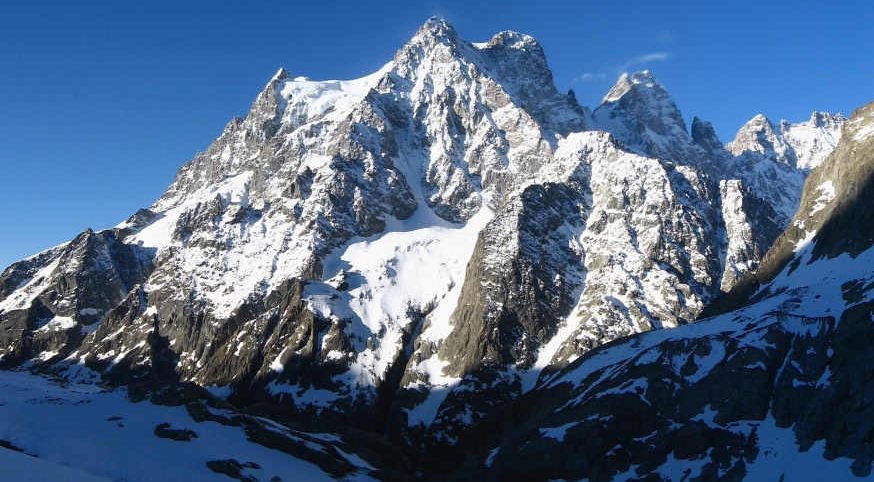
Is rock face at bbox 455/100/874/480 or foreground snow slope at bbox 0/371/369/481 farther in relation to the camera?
foreground snow slope at bbox 0/371/369/481

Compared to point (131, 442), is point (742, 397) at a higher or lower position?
higher

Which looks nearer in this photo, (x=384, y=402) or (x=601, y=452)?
(x=601, y=452)

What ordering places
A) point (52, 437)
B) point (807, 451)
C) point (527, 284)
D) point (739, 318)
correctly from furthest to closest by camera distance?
point (527, 284) < point (739, 318) < point (52, 437) < point (807, 451)

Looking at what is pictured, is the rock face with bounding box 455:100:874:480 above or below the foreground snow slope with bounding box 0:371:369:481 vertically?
above

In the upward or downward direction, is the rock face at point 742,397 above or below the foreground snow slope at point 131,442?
above

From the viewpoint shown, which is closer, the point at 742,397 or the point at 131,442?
the point at 131,442

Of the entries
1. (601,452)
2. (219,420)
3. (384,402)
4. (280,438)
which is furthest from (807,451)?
(384,402)

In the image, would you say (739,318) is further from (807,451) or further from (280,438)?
(280,438)

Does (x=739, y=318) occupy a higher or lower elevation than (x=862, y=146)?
lower
